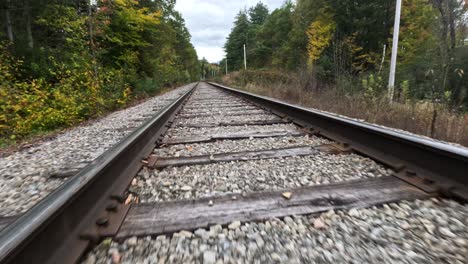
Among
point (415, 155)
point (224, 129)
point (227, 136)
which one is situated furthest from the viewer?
point (224, 129)

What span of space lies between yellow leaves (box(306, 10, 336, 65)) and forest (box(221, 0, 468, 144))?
0.30ft

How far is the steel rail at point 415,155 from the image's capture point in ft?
4.65

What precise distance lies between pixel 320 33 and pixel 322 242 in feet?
85.6

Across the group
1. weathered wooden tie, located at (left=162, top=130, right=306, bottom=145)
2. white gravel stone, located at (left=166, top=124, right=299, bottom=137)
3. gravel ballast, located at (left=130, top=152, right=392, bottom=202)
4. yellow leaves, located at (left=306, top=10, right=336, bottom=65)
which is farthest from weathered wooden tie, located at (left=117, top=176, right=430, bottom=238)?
yellow leaves, located at (left=306, top=10, right=336, bottom=65)

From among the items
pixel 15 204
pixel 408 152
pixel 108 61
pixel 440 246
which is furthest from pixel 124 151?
pixel 108 61

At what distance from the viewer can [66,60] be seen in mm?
8969

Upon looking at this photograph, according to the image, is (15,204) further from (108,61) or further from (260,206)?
(108,61)

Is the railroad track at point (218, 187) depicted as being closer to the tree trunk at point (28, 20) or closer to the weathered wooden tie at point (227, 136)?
the weathered wooden tie at point (227, 136)

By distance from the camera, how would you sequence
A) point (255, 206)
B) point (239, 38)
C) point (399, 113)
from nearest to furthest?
point (255, 206), point (399, 113), point (239, 38)

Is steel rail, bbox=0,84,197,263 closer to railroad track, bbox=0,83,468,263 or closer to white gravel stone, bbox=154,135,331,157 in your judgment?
railroad track, bbox=0,83,468,263

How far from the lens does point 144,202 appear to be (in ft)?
4.66

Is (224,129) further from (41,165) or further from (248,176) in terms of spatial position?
(41,165)

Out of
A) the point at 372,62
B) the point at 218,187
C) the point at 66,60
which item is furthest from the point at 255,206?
the point at 372,62

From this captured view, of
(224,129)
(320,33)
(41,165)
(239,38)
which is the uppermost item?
(239,38)
